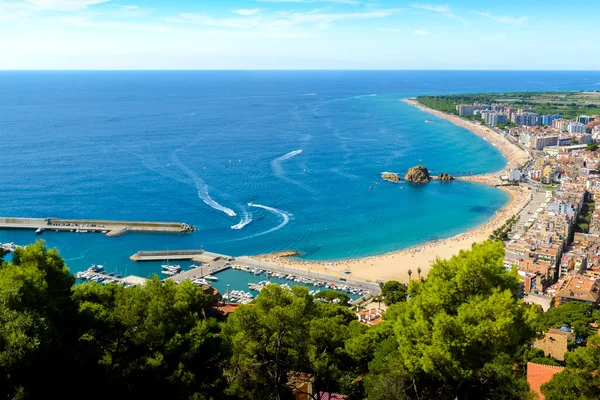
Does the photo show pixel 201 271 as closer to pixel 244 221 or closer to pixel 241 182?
pixel 244 221

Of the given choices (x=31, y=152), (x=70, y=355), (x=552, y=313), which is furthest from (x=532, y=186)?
(x=31, y=152)

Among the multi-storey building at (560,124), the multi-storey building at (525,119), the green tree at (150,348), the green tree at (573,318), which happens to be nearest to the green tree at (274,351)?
the green tree at (150,348)

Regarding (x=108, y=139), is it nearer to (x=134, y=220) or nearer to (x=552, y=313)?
(x=134, y=220)

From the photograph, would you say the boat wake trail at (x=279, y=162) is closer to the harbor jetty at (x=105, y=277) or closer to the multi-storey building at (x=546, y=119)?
the harbor jetty at (x=105, y=277)

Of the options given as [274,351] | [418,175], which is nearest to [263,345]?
[274,351]

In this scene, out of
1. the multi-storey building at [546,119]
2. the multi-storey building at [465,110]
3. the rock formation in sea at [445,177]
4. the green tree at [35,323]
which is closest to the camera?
the green tree at [35,323]
